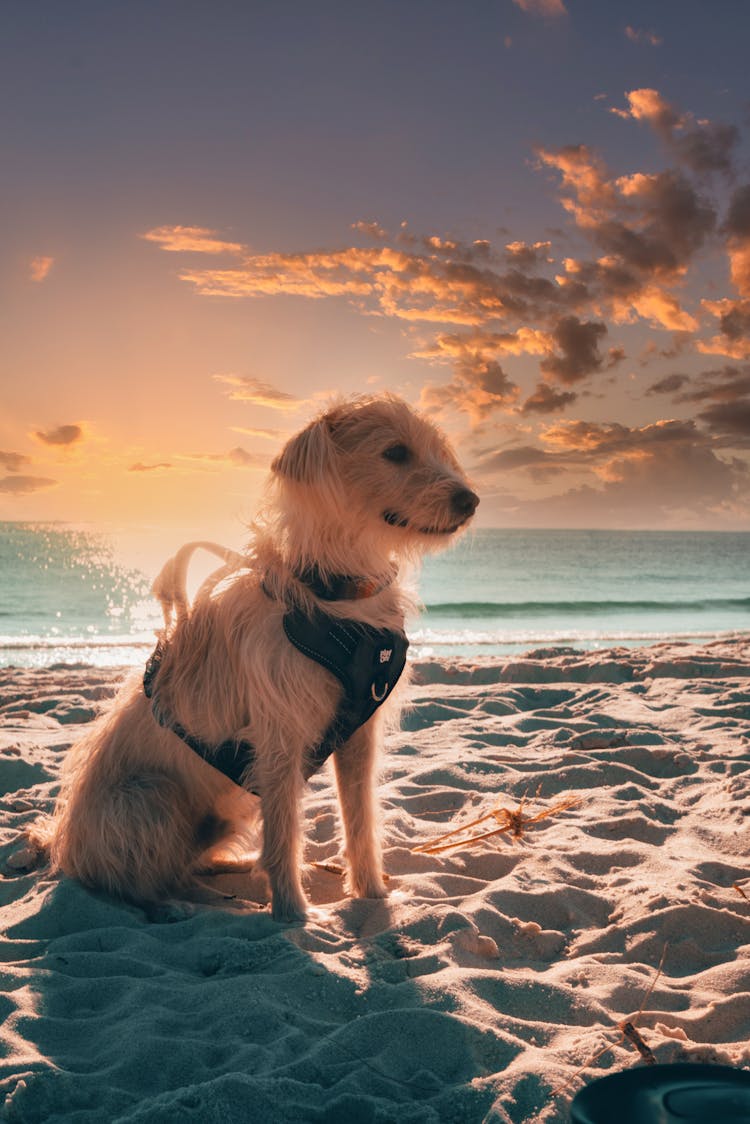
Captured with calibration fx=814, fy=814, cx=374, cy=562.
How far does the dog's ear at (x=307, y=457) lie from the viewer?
316cm

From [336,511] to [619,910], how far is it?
195 centimetres

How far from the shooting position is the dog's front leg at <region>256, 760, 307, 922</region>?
3.23 meters

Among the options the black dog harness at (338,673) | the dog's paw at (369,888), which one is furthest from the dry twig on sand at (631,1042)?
the black dog harness at (338,673)

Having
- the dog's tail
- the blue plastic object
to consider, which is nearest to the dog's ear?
the dog's tail

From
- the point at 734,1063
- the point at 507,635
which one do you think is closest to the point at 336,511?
the point at 734,1063

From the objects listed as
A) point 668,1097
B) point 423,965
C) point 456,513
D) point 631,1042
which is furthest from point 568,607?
point 668,1097

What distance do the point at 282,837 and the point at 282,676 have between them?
0.67m

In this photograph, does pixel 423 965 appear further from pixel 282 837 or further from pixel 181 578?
pixel 181 578

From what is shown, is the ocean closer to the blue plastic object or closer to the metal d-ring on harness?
the metal d-ring on harness

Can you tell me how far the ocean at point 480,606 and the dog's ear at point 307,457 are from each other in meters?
0.75

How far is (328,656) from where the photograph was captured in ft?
10.5

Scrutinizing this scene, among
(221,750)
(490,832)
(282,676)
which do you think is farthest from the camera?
(490,832)

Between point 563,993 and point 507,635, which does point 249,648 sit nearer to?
point 563,993

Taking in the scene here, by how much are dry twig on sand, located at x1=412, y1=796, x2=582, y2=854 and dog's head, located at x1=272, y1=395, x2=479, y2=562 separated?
1.65 meters
